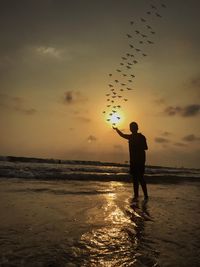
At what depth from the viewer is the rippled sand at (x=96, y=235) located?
414 cm

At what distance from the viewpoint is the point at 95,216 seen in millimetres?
7090

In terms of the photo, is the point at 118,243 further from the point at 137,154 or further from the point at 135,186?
the point at 137,154

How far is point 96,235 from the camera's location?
537cm

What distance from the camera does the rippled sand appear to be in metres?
4.14

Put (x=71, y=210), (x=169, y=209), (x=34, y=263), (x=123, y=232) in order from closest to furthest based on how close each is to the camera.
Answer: (x=34, y=263)
(x=123, y=232)
(x=71, y=210)
(x=169, y=209)

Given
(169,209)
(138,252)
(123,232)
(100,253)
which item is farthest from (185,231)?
(169,209)

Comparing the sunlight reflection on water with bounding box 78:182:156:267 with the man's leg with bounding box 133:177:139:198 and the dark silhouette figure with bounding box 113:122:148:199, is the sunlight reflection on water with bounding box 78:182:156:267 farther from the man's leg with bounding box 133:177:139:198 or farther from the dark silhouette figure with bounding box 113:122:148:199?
the dark silhouette figure with bounding box 113:122:148:199

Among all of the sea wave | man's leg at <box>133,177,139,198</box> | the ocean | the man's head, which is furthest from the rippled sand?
the sea wave

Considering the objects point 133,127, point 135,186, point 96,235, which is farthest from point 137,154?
point 96,235

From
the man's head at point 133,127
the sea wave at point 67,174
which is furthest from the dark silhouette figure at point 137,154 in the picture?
the sea wave at point 67,174

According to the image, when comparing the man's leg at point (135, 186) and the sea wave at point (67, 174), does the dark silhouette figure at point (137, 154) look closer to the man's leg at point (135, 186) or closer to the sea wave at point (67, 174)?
the man's leg at point (135, 186)

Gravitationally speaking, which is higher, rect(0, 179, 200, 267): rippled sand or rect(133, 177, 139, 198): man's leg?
rect(133, 177, 139, 198): man's leg

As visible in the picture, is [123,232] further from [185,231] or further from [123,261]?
[123,261]

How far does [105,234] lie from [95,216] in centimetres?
166
